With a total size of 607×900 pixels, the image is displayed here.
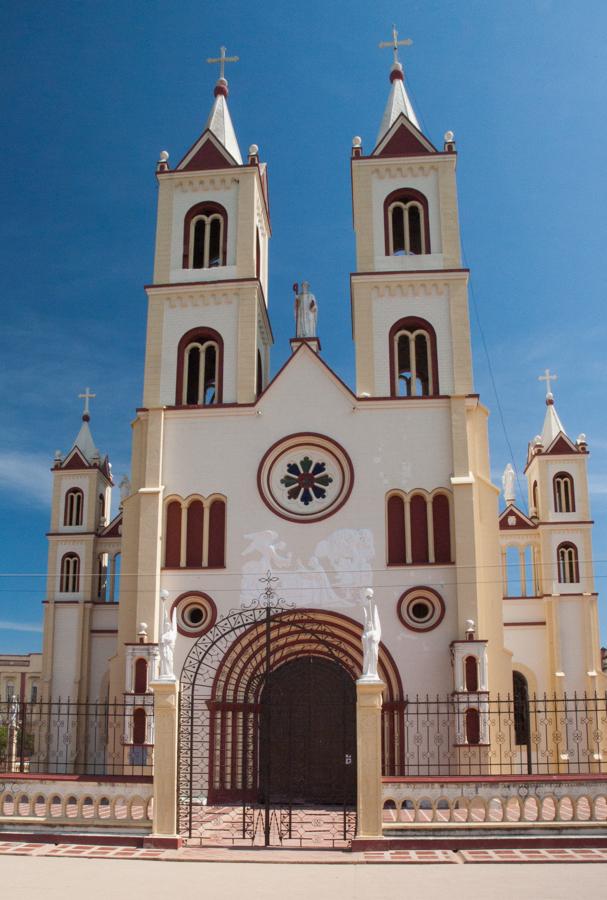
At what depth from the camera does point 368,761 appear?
1541cm

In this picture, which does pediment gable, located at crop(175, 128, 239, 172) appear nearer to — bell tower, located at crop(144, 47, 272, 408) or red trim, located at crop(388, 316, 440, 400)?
bell tower, located at crop(144, 47, 272, 408)

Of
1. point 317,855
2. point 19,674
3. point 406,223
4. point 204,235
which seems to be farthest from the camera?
point 19,674

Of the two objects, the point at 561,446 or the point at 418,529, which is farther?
the point at 561,446

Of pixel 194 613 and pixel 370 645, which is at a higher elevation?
pixel 194 613

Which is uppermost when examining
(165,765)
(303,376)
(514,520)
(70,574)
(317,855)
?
(303,376)

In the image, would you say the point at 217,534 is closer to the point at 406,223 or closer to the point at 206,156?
the point at 406,223

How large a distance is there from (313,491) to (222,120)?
529 inches

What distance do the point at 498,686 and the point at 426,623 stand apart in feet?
7.51

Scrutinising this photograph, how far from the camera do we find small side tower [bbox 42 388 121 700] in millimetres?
32438

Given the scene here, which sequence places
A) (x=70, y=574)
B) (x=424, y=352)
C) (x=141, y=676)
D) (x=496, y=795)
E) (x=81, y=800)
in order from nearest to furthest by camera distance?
(x=496, y=795) < (x=81, y=800) < (x=141, y=676) < (x=424, y=352) < (x=70, y=574)

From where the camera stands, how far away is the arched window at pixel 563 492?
33688 mm

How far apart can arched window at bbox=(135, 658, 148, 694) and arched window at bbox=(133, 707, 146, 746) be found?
48cm

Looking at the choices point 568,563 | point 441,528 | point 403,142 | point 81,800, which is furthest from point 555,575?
point 81,800

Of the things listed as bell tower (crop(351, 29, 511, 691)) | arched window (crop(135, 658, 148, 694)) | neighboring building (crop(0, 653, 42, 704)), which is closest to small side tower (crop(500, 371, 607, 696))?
bell tower (crop(351, 29, 511, 691))
